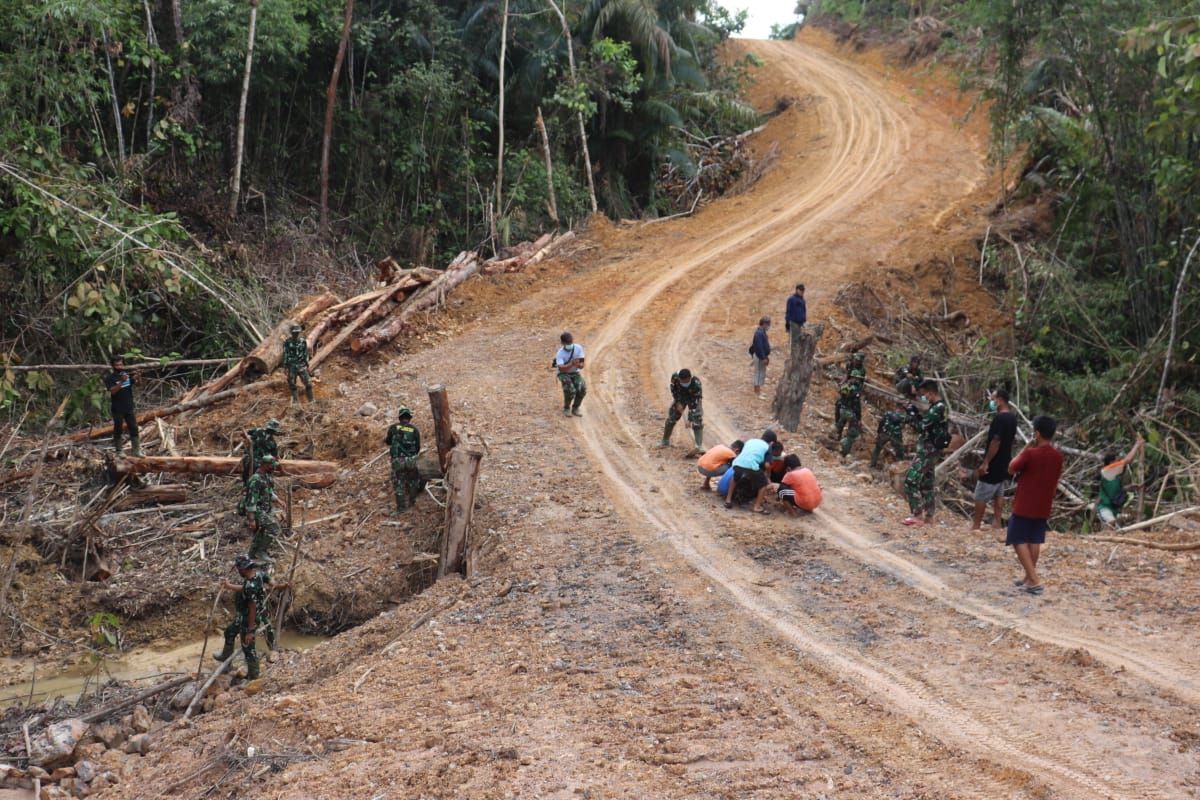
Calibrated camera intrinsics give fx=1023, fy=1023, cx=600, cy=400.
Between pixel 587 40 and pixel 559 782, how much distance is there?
83.7 ft

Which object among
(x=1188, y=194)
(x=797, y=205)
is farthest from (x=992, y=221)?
(x=1188, y=194)

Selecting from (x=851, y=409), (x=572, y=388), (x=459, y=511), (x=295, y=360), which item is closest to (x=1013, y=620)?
(x=459, y=511)

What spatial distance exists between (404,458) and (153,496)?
3.65 metres

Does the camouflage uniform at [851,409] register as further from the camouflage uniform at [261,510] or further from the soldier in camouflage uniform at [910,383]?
the camouflage uniform at [261,510]

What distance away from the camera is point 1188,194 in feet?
54.7

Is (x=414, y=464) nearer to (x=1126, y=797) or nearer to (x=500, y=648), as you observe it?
(x=500, y=648)

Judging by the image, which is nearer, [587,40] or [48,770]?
[48,770]

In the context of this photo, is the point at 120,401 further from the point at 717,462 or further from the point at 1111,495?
the point at 1111,495

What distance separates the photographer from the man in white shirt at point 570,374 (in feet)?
46.3

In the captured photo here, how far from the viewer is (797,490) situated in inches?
427

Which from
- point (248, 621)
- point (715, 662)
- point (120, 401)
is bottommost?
point (248, 621)

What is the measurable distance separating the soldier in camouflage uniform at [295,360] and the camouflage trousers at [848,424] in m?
7.84

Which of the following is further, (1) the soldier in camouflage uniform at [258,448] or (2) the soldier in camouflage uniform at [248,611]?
(1) the soldier in camouflage uniform at [258,448]

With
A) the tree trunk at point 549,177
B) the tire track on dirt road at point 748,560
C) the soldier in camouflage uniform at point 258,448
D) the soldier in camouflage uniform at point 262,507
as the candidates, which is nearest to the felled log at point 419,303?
the tire track on dirt road at point 748,560
